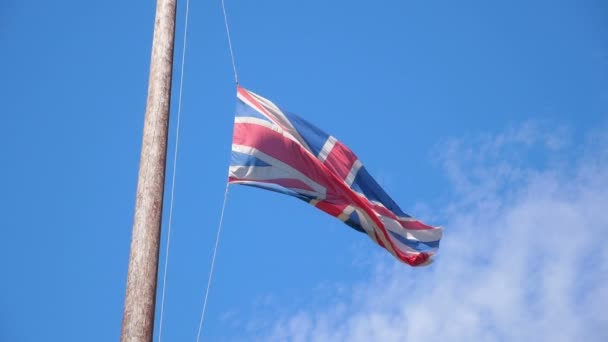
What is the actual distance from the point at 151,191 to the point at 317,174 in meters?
3.50

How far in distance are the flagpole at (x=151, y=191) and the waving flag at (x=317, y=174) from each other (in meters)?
1.89

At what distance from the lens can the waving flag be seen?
9.32m

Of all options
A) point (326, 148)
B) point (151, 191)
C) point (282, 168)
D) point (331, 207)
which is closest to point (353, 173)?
point (326, 148)

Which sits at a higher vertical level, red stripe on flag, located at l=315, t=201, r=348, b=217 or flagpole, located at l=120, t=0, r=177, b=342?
red stripe on flag, located at l=315, t=201, r=348, b=217

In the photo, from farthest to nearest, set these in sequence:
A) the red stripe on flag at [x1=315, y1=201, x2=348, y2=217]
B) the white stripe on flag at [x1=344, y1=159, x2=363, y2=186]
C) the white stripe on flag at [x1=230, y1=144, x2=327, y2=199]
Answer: the white stripe on flag at [x1=344, y1=159, x2=363, y2=186] → the red stripe on flag at [x1=315, y1=201, x2=348, y2=217] → the white stripe on flag at [x1=230, y1=144, x2=327, y2=199]

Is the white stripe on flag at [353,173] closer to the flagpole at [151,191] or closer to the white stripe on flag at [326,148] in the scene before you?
the white stripe on flag at [326,148]

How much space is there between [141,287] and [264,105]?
14.6 feet

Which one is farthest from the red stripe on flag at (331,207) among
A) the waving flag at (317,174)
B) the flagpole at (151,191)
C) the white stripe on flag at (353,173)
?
the flagpole at (151,191)

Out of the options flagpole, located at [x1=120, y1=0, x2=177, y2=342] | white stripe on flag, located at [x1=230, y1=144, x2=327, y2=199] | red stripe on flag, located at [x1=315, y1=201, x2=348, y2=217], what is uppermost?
white stripe on flag, located at [x1=230, y1=144, x2=327, y2=199]

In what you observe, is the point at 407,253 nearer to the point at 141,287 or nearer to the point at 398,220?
the point at 398,220

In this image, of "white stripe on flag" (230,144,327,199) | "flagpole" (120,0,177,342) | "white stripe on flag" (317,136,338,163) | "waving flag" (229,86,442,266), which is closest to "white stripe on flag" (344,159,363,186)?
"waving flag" (229,86,442,266)

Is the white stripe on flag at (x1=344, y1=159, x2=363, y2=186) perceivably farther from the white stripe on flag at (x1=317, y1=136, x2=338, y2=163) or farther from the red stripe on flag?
the red stripe on flag

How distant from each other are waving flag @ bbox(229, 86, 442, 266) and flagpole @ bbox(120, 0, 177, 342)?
189cm

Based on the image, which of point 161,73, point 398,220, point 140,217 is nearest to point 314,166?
point 398,220
